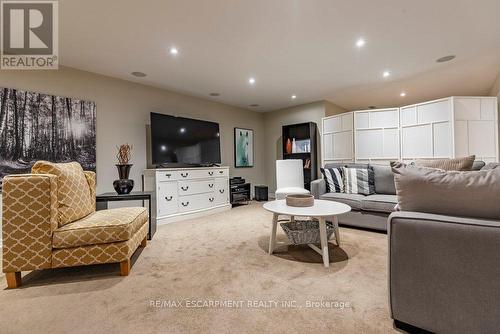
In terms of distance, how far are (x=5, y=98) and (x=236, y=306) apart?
3.33 metres

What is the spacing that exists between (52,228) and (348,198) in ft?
10.2

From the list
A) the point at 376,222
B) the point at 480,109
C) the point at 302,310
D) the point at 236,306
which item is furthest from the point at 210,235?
the point at 480,109

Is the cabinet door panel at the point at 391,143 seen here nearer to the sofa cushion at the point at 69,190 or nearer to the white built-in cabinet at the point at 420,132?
the white built-in cabinet at the point at 420,132

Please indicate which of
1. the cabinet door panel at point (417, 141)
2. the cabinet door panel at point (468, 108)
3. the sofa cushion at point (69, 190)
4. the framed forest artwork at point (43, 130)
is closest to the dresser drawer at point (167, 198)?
the framed forest artwork at point (43, 130)

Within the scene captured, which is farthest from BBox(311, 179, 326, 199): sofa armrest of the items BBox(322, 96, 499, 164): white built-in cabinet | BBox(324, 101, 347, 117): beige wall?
BBox(324, 101, 347, 117): beige wall

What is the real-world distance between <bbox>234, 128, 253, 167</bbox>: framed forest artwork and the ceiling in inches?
58.1

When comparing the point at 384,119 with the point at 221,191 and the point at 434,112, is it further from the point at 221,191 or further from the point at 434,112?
the point at 221,191

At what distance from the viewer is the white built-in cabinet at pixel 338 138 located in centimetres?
441

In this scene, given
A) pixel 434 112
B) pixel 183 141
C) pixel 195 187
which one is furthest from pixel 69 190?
pixel 434 112

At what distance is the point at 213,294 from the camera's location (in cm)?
155

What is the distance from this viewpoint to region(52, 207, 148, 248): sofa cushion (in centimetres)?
172

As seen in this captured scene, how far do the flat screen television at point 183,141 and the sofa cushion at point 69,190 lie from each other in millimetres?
1538

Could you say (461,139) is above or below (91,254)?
above

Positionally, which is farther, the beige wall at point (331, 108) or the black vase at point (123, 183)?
the beige wall at point (331, 108)
